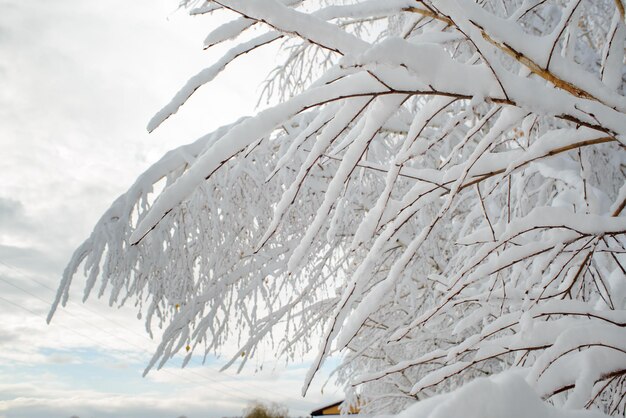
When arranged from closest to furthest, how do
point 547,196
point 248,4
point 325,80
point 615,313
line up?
point 248,4 → point 325,80 → point 615,313 → point 547,196

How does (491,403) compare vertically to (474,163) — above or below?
below

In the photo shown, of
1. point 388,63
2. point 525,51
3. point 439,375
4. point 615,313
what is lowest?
point 439,375

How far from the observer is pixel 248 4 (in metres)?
0.85

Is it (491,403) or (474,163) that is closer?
(491,403)

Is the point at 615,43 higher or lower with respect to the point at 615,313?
higher

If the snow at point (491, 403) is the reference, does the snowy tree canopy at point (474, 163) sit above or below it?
above

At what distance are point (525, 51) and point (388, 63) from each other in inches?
10.8

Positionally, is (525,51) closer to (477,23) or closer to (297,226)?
(477,23)

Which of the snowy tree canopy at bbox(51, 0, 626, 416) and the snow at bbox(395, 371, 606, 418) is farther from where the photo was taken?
the snowy tree canopy at bbox(51, 0, 626, 416)

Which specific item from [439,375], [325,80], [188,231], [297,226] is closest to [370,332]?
[297,226]

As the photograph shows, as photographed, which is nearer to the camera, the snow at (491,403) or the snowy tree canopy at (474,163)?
the snow at (491,403)

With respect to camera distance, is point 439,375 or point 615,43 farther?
point 615,43

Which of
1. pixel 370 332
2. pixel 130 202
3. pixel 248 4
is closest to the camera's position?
pixel 248 4

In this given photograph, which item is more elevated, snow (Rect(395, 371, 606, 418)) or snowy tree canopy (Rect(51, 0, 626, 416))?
snowy tree canopy (Rect(51, 0, 626, 416))
